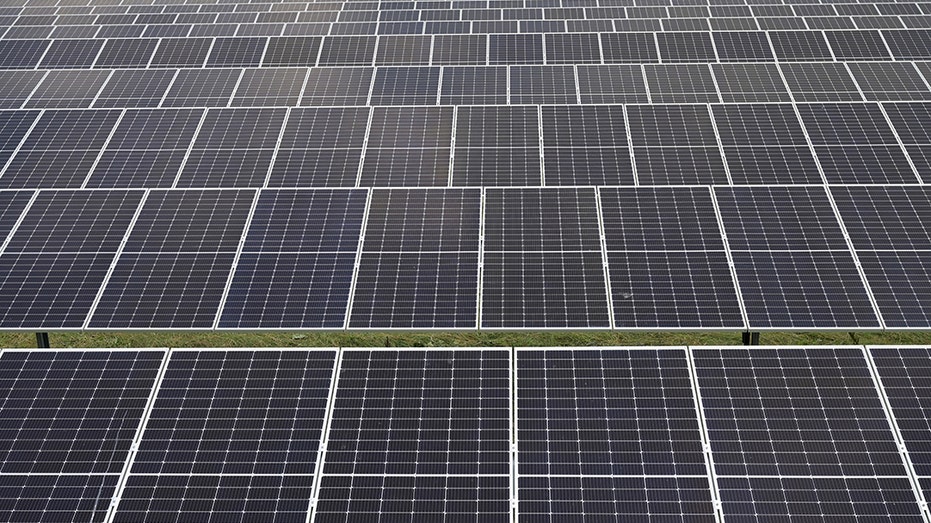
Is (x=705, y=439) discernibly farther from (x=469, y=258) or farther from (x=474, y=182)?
(x=474, y=182)

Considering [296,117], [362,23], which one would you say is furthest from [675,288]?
[362,23]

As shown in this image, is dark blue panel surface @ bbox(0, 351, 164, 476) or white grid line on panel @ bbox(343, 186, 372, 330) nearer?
dark blue panel surface @ bbox(0, 351, 164, 476)

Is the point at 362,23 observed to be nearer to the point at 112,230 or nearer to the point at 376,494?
the point at 112,230

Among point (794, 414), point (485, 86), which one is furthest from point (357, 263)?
point (485, 86)

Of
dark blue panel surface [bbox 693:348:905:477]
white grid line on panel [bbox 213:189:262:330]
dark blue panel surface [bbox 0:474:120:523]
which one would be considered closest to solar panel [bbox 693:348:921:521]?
dark blue panel surface [bbox 693:348:905:477]

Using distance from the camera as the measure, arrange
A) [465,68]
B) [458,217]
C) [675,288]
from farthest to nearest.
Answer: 1. [465,68]
2. [458,217]
3. [675,288]

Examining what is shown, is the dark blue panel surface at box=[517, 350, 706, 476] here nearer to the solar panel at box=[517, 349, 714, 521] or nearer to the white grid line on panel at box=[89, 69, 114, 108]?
the solar panel at box=[517, 349, 714, 521]
